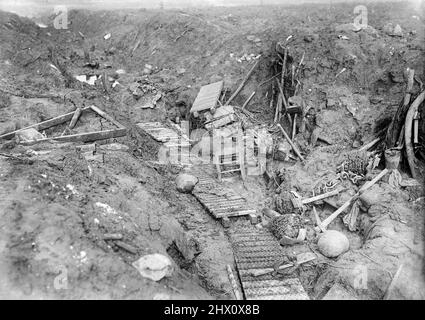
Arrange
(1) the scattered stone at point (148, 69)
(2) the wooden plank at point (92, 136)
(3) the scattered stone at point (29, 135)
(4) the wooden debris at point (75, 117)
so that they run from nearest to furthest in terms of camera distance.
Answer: (3) the scattered stone at point (29, 135)
(2) the wooden plank at point (92, 136)
(4) the wooden debris at point (75, 117)
(1) the scattered stone at point (148, 69)

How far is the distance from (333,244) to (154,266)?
155 inches

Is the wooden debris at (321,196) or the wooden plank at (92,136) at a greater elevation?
the wooden plank at (92,136)

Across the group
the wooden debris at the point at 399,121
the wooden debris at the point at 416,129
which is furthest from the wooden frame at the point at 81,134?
the wooden debris at the point at 416,129

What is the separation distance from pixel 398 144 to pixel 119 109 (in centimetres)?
913

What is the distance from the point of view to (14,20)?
743 inches

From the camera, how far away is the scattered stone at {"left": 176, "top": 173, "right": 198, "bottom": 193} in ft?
29.6

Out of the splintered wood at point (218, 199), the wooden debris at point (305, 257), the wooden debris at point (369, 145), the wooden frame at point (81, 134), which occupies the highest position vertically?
the wooden frame at point (81, 134)

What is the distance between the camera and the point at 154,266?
4957mm

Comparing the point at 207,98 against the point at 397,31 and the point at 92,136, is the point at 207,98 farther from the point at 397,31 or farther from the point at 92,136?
the point at 397,31

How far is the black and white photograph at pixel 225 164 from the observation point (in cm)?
501

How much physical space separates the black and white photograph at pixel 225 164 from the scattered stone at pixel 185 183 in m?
0.05

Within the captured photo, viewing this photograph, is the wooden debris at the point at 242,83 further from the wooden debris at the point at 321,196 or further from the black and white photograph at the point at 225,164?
the wooden debris at the point at 321,196
